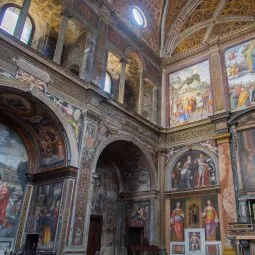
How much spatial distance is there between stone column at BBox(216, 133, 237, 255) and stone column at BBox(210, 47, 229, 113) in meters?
1.60

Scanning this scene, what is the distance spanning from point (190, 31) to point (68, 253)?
14.1 m

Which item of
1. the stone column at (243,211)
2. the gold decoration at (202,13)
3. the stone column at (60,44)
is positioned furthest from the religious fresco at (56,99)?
the gold decoration at (202,13)

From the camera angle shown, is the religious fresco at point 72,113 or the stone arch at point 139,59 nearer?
the religious fresco at point 72,113

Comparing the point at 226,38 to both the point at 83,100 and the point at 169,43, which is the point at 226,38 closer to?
the point at 169,43

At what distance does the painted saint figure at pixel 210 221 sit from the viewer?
11094mm

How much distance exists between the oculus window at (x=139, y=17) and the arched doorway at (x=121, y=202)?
696cm

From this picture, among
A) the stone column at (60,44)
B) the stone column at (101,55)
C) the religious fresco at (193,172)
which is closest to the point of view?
the stone column at (60,44)

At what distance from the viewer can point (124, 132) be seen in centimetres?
1204

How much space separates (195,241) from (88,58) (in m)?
8.32

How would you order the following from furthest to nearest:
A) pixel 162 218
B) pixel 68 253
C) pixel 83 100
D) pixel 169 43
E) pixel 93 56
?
pixel 169 43 < pixel 162 218 < pixel 93 56 < pixel 83 100 < pixel 68 253

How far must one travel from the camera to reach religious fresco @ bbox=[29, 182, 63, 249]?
8.85 meters

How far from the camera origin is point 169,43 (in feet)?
56.0

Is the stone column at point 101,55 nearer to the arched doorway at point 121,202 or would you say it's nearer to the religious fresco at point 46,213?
the arched doorway at point 121,202

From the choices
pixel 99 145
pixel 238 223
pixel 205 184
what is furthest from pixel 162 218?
pixel 99 145
